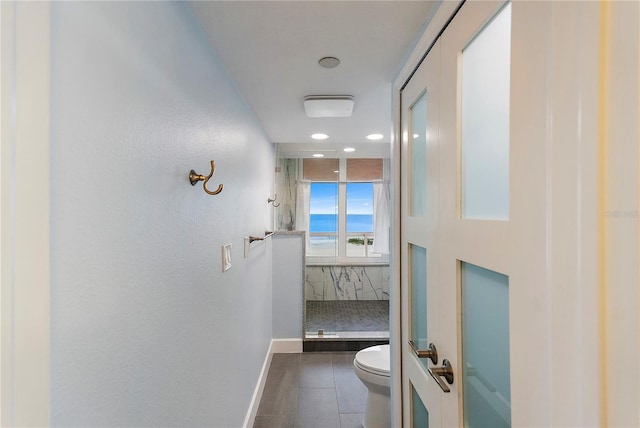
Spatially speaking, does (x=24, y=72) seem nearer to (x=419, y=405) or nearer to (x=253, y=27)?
(x=253, y=27)

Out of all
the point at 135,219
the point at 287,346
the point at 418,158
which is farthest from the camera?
the point at 287,346

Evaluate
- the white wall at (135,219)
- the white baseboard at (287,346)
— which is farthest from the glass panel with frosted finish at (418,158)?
the white baseboard at (287,346)

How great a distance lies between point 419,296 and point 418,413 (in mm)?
486

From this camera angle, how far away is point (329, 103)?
6.06 ft

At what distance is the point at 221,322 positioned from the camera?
1.47 m

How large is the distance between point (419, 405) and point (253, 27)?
1.61 m

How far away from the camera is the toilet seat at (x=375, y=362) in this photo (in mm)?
1874

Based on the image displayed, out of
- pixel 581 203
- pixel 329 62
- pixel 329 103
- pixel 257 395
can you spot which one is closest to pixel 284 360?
pixel 257 395

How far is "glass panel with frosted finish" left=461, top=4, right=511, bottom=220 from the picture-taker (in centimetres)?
70

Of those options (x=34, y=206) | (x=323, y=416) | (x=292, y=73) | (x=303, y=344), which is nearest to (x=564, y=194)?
(x=34, y=206)

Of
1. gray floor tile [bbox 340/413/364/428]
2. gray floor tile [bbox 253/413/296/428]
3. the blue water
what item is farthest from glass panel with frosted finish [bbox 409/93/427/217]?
the blue water

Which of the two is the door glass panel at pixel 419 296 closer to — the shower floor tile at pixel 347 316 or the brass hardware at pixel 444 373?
the brass hardware at pixel 444 373

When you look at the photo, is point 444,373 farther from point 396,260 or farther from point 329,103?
point 329,103

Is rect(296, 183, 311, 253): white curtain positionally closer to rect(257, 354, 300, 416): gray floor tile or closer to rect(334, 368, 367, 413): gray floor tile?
rect(257, 354, 300, 416): gray floor tile
